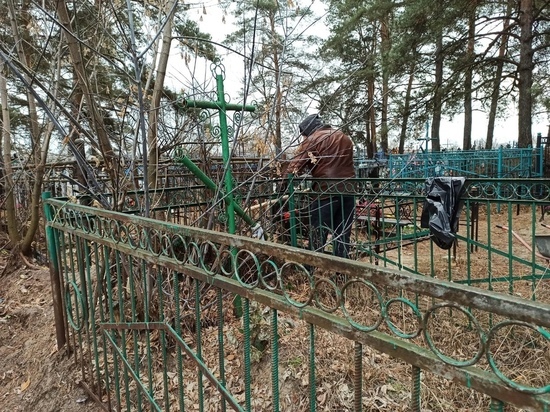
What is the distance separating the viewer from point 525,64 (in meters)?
12.2

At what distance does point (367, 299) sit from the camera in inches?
133

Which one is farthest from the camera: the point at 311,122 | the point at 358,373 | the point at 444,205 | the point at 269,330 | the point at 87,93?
the point at 311,122

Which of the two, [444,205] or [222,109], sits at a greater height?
[222,109]

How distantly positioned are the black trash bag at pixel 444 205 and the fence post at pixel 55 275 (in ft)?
9.09

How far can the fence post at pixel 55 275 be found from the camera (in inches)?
101

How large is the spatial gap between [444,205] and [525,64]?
11.8 m

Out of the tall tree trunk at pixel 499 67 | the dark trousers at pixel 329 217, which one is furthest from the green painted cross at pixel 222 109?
the tall tree trunk at pixel 499 67

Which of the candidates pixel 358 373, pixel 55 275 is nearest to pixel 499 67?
pixel 55 275

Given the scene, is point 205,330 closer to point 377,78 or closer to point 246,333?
point 246,333

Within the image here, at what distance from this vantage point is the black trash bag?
124 inches

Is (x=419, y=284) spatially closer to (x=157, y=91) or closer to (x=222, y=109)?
(x=222, y=109)

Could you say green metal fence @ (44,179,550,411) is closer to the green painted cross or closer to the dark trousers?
the green painted cross

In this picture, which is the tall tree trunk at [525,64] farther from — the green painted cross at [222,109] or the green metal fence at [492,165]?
the green painted cross at [222,109]

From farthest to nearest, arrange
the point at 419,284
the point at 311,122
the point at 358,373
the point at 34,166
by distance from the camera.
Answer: the point at 34,166, the point at 311,122, the point at 358,373, the point at 419,284
